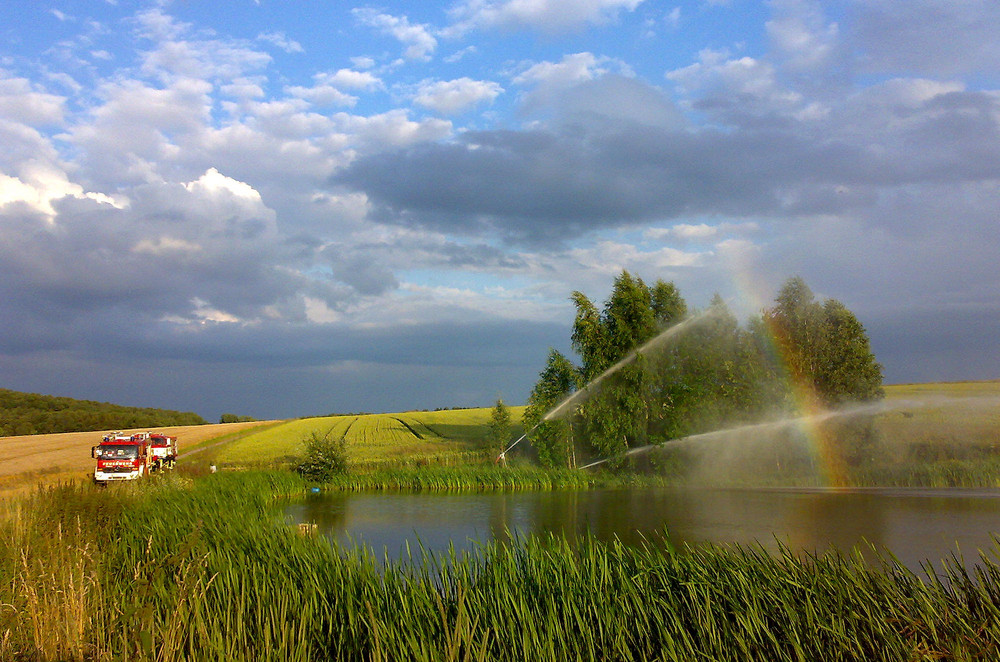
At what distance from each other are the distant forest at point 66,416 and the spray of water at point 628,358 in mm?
59339

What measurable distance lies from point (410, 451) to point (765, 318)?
19589mm

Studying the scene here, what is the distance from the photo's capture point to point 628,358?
30.4 m

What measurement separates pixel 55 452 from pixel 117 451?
20609 millimetres

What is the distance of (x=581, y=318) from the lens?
32750mm

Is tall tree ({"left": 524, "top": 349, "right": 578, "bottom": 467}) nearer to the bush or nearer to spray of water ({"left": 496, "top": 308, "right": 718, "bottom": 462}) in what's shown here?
spray of water ({"left": 496, "top": 308, "right": 718, "bottom": 462})

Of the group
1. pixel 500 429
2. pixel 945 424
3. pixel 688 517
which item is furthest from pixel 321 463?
pixel 945 424

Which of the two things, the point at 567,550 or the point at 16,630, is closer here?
the point at 16,630

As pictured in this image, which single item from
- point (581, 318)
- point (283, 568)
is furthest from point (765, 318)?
point (283, 568)

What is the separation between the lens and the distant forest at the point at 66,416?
73.8 m

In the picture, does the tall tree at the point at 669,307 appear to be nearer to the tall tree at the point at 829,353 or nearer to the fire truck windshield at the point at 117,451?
the tall tree at the point at 829,353

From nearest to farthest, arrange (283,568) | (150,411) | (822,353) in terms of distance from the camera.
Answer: (283,568) → (822,353) → (150,411)

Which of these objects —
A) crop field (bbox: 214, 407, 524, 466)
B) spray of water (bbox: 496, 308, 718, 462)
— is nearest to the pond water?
spray of water (bbox: 496, 308, 718, 462)

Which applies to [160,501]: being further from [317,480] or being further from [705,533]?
[317,480]

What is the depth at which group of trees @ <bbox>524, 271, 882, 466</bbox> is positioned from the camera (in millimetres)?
30109
